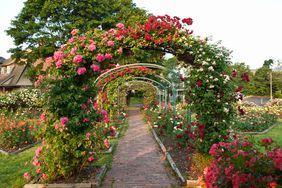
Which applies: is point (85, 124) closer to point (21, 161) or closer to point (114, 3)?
point (21, 161)

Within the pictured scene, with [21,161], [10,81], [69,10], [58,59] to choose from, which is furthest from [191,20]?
[10,81]

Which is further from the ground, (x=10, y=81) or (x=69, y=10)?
(x=69, y=10)

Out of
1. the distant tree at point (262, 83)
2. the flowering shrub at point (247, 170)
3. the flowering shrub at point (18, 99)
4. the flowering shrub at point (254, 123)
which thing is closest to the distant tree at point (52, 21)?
the flowering shrub at point (18, 99)

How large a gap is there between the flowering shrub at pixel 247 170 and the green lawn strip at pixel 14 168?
3736 mm

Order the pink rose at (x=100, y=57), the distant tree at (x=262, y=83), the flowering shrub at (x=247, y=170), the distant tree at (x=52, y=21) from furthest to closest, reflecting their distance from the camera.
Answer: the distant tree at (x=262, y=83), the distant tree at (x=52, y=21), the pink rose at (x=100, y=57), the flowering shrub at (x=247, y=170)

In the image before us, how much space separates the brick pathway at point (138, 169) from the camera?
218 inches

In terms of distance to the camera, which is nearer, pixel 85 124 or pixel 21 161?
pixel 85 124

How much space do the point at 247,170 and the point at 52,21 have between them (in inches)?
920

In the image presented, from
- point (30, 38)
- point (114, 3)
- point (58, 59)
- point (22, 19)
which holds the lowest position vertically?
point (58, 59)

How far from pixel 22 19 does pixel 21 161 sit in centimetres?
2015

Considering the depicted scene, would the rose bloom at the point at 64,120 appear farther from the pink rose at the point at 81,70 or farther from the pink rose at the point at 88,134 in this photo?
the pink rose at the point at 81,70

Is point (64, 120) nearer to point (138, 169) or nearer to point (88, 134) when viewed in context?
point (88, 134)

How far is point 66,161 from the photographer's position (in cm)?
551

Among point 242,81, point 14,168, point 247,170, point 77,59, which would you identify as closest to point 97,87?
point 77,59
